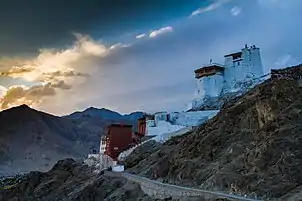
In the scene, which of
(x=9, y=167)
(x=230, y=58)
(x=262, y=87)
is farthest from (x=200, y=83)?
(x=9, y=167)

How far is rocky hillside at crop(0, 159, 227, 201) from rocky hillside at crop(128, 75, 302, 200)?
149 inches

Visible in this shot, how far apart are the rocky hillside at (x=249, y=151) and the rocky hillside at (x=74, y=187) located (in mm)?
3782

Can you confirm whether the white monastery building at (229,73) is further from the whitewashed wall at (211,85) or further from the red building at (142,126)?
the red building at (142,126)

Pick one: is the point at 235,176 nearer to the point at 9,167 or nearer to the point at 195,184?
the point at 195,184

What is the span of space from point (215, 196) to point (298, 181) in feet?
20.1

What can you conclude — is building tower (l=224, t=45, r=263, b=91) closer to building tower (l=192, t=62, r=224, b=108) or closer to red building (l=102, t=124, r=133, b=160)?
building tower (l=192, t=62, r=224, b=108)

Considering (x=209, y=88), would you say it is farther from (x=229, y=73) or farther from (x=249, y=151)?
(x=249, y=151)

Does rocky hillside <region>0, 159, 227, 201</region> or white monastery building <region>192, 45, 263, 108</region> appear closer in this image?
rocky hillside <region>0, 159, 227, 201</region>

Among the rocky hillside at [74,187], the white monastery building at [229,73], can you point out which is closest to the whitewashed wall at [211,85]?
the white monastery building at [229,73]

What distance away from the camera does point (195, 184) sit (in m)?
41.7

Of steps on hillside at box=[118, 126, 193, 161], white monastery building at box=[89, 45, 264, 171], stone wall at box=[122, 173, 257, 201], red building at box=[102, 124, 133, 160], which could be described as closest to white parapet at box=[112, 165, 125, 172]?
white monastery building at box=[89, 45, 264, 171]

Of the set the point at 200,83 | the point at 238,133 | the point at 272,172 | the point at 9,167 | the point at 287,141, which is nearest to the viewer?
the point at 272,172

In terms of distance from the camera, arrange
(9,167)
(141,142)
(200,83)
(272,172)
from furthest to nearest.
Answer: (9,167) → (200,83) → (141,142) → (272,172)

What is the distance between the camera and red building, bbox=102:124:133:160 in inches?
3000
